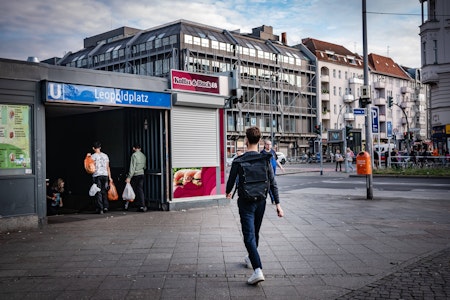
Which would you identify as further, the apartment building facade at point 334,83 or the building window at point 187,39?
the apartment building facade at point 334,83

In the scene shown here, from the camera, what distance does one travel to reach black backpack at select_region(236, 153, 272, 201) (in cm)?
595

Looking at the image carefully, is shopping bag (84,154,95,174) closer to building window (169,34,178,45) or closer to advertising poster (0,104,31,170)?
advertising poster (0,104,31,170)

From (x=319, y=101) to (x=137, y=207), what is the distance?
227 ft

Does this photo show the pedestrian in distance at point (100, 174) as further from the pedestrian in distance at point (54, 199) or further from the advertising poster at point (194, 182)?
the advertising poster at point (194, 182)

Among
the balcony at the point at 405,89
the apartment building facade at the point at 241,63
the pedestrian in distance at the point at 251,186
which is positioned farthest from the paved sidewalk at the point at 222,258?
the balcony at the point at 405,89

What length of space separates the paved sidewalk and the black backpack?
105cm

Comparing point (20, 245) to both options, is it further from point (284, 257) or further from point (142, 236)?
point (284, 257)

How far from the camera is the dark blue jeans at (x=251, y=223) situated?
5781 mm

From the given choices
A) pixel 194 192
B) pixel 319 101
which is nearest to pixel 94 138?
pixel 194 192

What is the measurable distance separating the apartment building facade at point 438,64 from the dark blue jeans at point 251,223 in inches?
1504

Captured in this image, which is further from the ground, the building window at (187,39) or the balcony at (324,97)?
the building window at (187,39)

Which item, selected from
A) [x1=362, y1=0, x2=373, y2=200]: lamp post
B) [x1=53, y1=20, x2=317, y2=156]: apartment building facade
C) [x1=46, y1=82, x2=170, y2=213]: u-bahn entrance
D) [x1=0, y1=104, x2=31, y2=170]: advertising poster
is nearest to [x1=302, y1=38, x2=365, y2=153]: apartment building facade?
[x1=53, y1=20, x2=317, y2=156]: apartment building facade

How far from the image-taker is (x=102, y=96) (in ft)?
37.7

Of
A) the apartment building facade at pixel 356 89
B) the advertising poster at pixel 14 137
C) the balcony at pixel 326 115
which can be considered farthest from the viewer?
the apartment building facade at pixel 356 89
